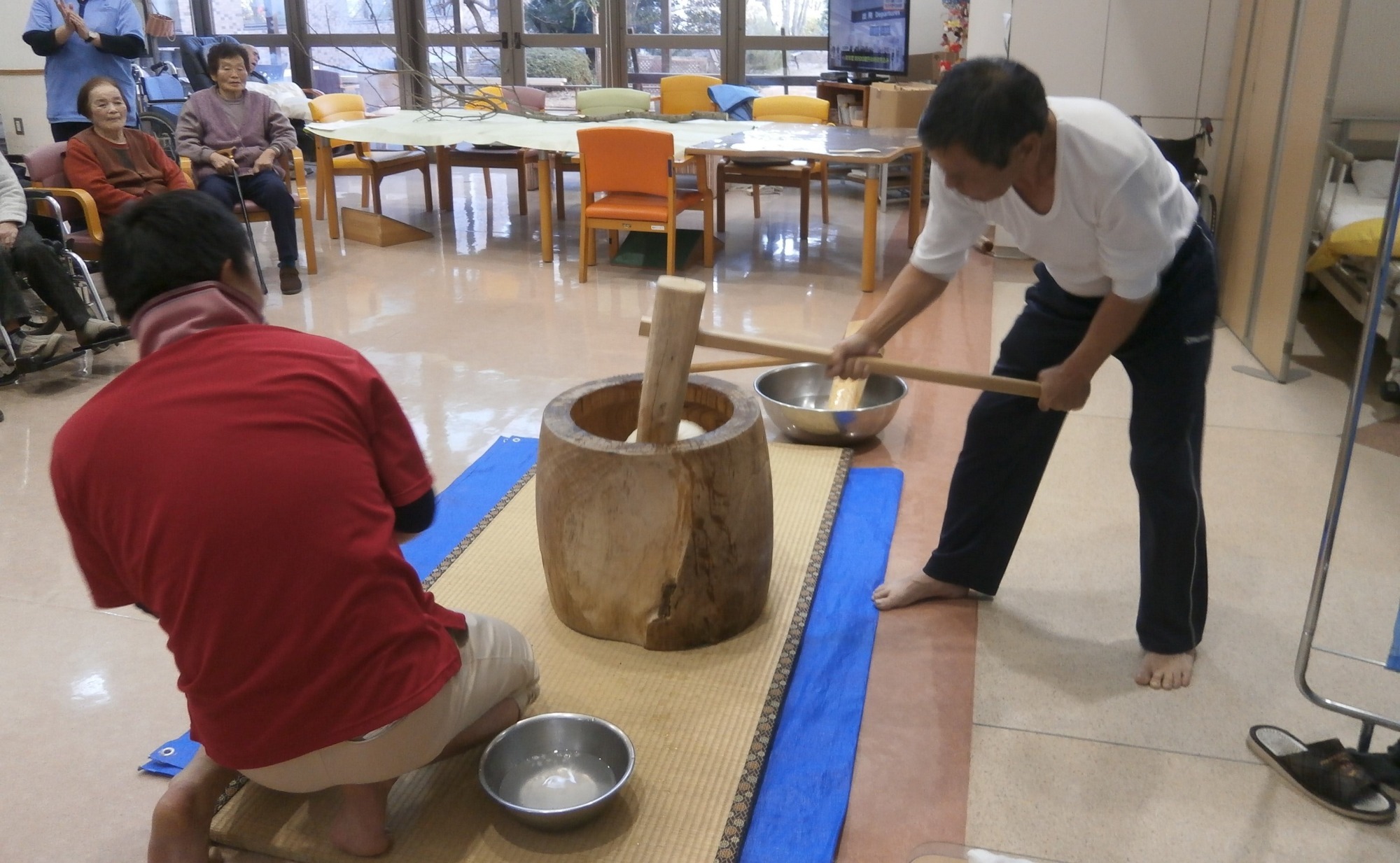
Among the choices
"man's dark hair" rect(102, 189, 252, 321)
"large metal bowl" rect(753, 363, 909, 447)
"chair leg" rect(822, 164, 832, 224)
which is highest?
"man's dark hair" rect(102, 189, 252, 321)

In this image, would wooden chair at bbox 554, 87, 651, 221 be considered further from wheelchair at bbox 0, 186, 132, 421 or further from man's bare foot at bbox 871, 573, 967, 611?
man's bare foot at bbox 871, 573, 967, 611

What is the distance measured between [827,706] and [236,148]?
4.25 m

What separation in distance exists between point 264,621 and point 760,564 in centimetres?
104

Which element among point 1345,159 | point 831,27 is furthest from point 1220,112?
point 831,27

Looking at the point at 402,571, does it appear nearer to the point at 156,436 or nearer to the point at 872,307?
the point at 156,436

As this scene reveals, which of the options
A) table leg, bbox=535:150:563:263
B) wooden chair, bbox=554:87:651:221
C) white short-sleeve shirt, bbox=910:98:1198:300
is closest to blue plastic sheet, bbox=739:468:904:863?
white short-sleeve shirt, bbox=910:98:1198:300

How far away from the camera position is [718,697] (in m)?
1.98

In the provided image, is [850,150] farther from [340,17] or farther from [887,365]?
[340,17]

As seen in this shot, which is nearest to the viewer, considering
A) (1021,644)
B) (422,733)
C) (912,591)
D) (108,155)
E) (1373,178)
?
(422,733)

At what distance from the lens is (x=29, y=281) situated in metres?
3.73

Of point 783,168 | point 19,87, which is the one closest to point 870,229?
point 783,168

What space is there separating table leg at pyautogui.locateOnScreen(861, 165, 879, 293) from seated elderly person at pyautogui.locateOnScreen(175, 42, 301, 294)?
258 cm

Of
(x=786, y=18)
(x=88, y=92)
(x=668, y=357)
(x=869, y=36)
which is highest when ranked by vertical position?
(x=786, y=18)

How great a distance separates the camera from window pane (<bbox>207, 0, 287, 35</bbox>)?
358 inches
